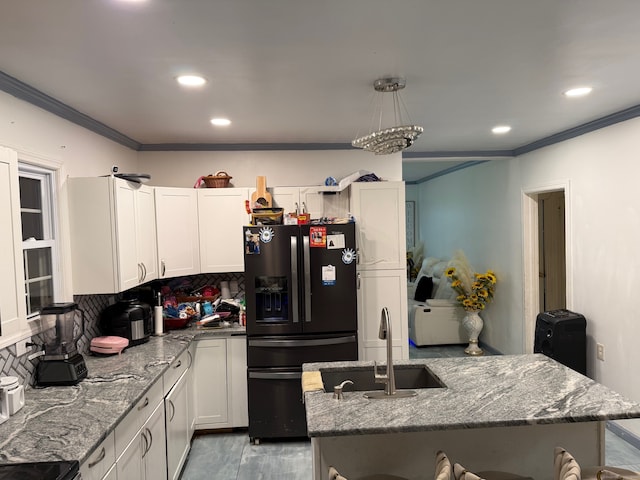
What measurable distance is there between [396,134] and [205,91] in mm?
1181

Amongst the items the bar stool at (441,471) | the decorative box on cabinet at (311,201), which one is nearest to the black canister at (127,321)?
the decorative box on cabinet at (311,201)

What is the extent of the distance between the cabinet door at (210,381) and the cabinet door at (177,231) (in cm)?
68

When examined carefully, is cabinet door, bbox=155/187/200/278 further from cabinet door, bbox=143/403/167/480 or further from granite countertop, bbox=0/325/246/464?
cabinet door, bbox=143/403/167/480

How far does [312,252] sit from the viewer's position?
356 cm

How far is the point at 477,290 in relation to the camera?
5.61 metres

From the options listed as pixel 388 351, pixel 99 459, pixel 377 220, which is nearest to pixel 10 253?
pixel 99 459

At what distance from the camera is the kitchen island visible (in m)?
1.86

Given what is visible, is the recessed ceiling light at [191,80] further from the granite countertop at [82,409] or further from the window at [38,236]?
the granite countertop at [82,409]

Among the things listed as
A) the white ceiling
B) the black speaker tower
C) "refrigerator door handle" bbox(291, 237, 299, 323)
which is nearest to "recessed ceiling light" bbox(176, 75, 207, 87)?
the white ceiling

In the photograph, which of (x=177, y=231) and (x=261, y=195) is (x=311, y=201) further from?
(x=177, y=231)

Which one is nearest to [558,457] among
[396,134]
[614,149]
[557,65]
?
[396,134]

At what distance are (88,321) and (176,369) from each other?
2.46 feet

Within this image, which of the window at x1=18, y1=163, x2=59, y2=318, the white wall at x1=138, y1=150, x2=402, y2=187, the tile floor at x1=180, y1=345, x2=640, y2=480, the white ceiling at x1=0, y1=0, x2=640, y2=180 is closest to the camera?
the white ceiling at x1=0, y1=0, x2=640, y2=180

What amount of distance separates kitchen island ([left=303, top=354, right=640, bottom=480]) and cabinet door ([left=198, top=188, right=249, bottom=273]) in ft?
7.25
